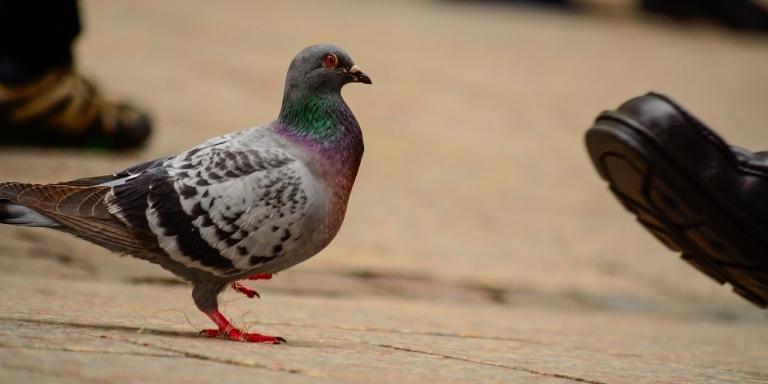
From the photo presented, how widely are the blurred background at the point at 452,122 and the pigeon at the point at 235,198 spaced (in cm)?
133

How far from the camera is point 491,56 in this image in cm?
941

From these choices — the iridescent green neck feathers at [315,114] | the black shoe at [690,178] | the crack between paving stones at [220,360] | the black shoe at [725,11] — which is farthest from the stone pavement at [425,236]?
the black shoe at [725,11]

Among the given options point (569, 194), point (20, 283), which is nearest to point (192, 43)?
point (569, 194)

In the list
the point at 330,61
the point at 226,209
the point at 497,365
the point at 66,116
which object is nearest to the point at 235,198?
the point at 226,209

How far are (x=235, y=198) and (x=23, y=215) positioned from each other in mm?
451

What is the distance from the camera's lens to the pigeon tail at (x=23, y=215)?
98.3 inches

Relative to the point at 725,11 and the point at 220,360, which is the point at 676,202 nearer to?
the point at 220,360

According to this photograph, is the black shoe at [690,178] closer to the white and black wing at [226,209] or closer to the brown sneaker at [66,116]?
the white and black wing at [226,209]

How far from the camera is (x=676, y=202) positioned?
2529 mm

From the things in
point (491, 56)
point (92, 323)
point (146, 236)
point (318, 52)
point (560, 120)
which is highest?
point (491, 56)

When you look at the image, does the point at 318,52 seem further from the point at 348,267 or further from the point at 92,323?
the point at 348,267

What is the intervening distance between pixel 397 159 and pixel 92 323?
377 centimetres

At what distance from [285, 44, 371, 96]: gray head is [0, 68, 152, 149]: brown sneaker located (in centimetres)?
263

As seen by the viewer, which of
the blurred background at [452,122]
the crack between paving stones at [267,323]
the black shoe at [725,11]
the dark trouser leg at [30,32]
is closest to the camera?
the crack between paving stones at [267,323]
